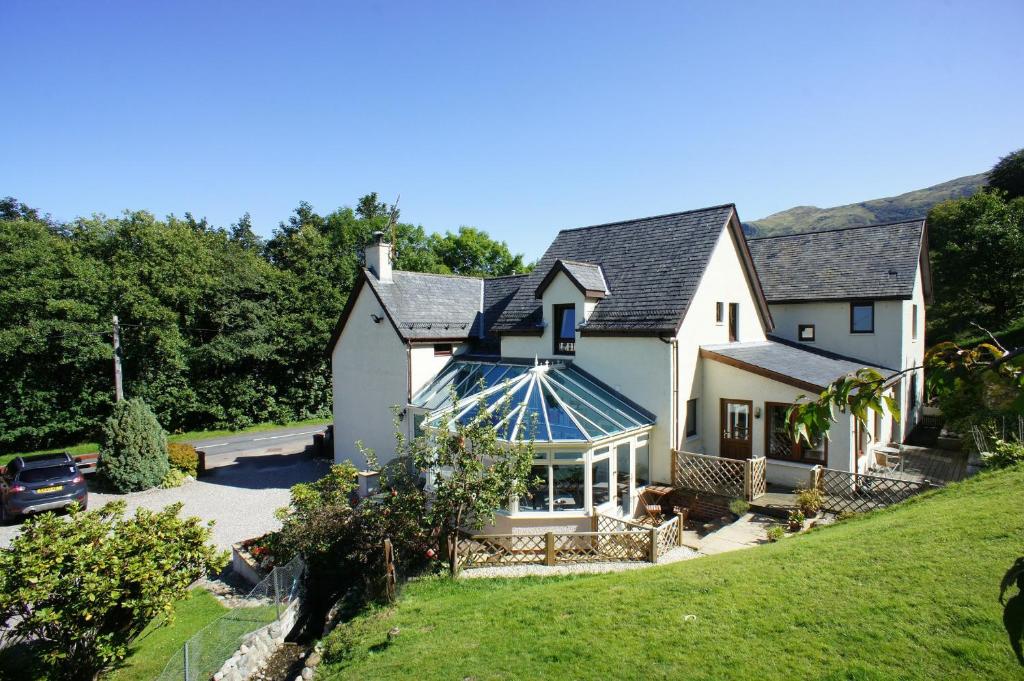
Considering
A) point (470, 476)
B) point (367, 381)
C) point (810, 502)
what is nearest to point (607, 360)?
point (810, 502)

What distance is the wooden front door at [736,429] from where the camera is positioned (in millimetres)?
17547

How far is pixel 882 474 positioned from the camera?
1752 centimetres

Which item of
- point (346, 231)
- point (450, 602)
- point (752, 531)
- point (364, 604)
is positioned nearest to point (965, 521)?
point (752, 531)

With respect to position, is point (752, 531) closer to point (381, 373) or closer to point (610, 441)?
point (610, 441)

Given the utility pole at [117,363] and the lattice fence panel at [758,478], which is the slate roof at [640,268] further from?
the utility pole at [117,363]

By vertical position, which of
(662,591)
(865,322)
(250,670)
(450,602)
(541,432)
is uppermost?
(865,322)

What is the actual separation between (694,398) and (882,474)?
6.41 m

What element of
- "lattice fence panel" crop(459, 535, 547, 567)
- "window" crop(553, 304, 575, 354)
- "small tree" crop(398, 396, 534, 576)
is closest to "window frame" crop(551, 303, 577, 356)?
"window" crop(553, 304, 575, 354)

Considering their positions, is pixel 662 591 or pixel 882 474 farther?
pixel 882 474

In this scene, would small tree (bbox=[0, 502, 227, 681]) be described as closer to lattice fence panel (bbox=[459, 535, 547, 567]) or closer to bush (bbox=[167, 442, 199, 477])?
lattice fence panel (bbox=[459, 535, 547, 567])

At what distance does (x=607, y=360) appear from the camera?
18641 millimetres

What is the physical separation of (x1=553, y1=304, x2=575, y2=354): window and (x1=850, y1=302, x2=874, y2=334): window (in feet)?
41.8

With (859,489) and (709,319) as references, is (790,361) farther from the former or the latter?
(859,489)

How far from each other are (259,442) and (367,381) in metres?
13.9
